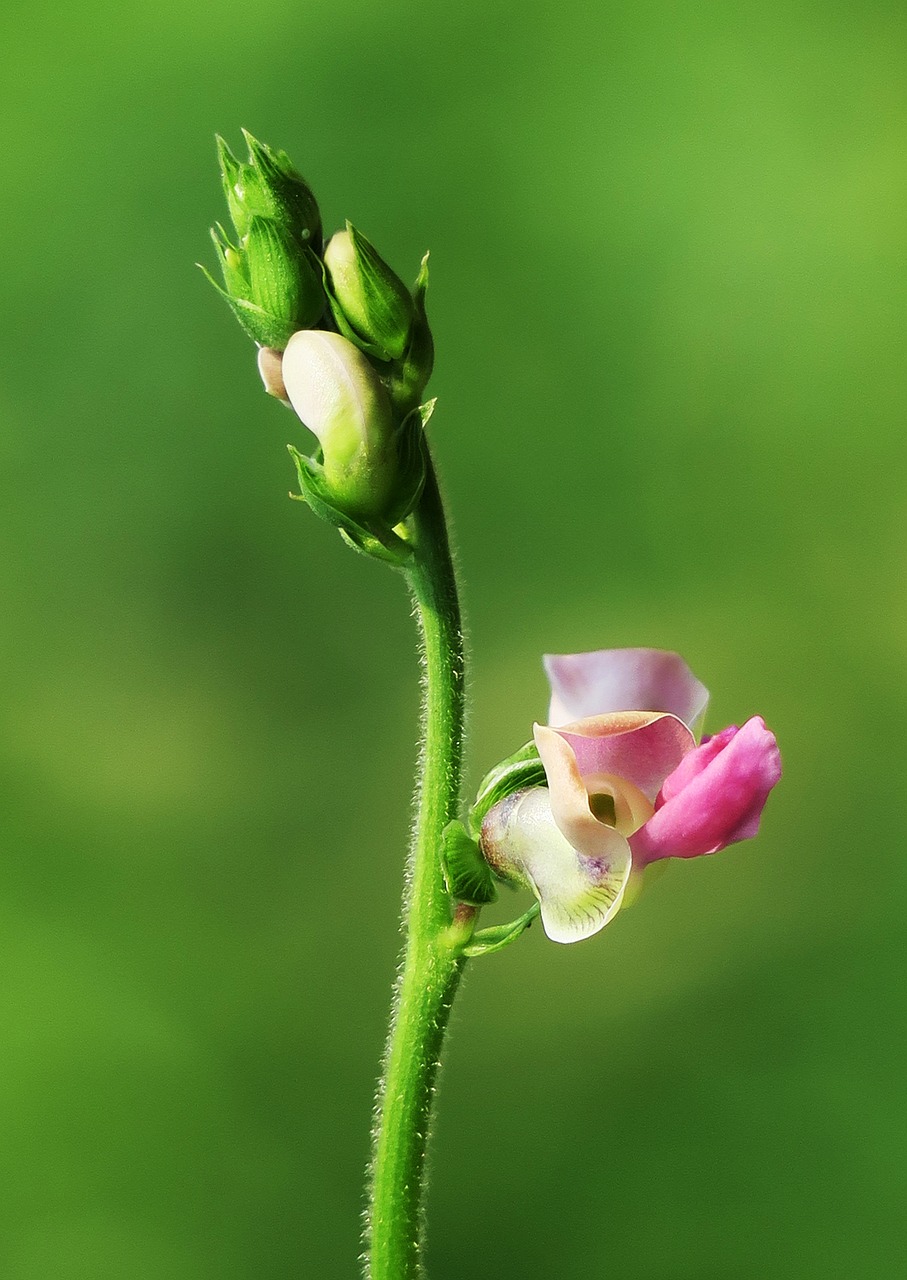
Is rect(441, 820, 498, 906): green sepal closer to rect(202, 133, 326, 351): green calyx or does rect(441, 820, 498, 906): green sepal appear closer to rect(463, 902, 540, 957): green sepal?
rect(463, 902, 540, 957): green sepal

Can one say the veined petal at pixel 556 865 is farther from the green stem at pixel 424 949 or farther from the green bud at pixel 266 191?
the green bud at pixel 266 191

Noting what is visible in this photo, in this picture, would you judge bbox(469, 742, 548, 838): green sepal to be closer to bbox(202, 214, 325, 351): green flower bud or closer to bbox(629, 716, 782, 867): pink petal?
bbox(629, 716, 782, 867): pink petal

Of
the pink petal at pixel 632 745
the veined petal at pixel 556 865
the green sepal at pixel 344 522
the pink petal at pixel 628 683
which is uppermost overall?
the green sepal at pixel 344 522

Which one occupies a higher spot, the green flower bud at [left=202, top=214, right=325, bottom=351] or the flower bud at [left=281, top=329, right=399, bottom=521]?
the green flower bud at [left=202, top=214, right=325, bottom=351]

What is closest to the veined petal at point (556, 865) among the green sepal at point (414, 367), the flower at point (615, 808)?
the flower at point (615, 808)

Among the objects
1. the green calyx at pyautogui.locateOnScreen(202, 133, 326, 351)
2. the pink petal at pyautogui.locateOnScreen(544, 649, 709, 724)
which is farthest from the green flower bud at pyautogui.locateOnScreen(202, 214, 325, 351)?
the pink petal at pyautogui.locateOnScreen(544, 649, 709, 724)

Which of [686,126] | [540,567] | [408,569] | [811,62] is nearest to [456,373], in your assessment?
[540,567]

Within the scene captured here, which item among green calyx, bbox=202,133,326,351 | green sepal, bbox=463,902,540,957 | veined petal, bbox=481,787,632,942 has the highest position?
green calyx, bbox=202,133,326,351
